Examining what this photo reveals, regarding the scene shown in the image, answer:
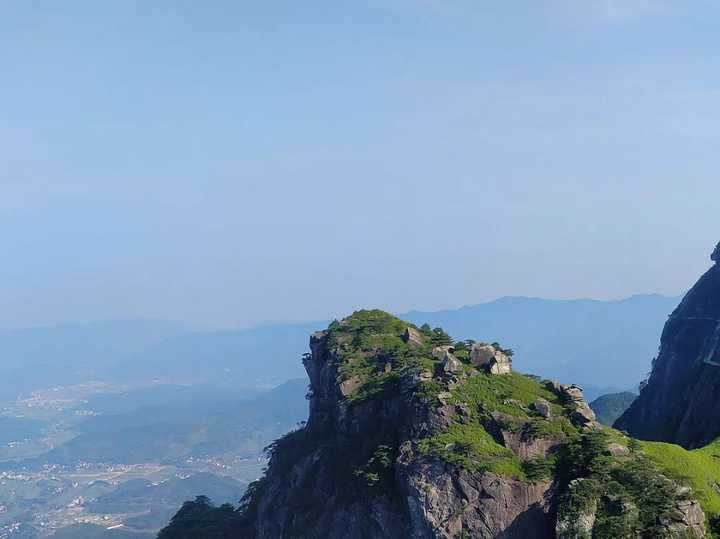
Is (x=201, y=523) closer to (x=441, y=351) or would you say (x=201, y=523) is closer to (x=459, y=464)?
(x=441, y=351)

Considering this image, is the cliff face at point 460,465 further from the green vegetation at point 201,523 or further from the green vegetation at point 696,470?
the green vegetation at point 201,523

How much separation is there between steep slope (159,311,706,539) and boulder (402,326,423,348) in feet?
4.08

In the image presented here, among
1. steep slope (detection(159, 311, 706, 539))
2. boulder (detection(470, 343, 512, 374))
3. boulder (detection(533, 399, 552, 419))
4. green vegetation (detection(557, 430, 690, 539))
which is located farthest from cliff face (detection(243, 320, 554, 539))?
boulder (detection(533, 399, 552, 419))

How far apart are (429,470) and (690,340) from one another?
→ 61.0 meters

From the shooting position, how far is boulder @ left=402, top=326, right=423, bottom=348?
72.7 meters

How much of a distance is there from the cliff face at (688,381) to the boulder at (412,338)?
26.6m

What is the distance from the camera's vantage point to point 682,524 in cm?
4181

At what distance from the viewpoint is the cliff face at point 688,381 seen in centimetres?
7381

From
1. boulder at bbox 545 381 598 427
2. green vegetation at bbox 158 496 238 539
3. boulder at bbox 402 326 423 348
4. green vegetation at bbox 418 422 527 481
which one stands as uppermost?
boulder at bbox 402 326 423 348

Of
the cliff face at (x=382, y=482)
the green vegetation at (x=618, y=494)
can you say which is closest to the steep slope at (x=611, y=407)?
the cliff face at (x=382, y=482)

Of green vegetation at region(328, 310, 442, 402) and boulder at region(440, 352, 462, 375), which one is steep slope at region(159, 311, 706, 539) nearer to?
boulder at region(440, 352, 462, 375)

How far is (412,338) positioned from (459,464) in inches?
1027

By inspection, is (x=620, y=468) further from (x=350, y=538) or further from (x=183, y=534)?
(x=183, y=534)

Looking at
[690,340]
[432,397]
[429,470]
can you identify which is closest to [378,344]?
[432,397]
